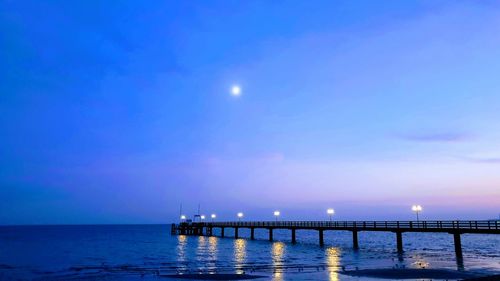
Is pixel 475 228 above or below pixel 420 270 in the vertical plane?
above

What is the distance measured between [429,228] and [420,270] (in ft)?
46.2

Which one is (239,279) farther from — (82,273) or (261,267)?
(82,273)

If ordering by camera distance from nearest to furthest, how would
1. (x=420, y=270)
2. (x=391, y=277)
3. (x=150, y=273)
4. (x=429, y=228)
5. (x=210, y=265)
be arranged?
1. (x=391, y=277)
2. (x=420, y=270)
3. (x=150, y=273)
4. (x=210, y=265)
5. (x=429, y=228)

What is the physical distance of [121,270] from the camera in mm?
38531

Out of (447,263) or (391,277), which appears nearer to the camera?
(391,277)

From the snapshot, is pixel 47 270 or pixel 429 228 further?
pixel 429 228

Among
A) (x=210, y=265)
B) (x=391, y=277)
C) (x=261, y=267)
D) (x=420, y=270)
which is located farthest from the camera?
(x=210, y=265)

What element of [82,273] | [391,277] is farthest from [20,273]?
[391,277]

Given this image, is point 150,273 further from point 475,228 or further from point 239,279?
point 475,228

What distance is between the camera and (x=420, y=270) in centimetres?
3319

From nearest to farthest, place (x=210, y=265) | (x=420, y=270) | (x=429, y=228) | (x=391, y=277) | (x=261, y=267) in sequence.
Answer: (x=391, y=277), (x=420, y=270), (x=261, y=267), (x=210, y=265), (x=429, y=228)

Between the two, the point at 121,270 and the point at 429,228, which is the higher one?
the point at 429,228

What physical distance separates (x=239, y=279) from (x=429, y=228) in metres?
24.6

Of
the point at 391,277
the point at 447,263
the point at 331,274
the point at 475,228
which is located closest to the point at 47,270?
the point at 331,274
